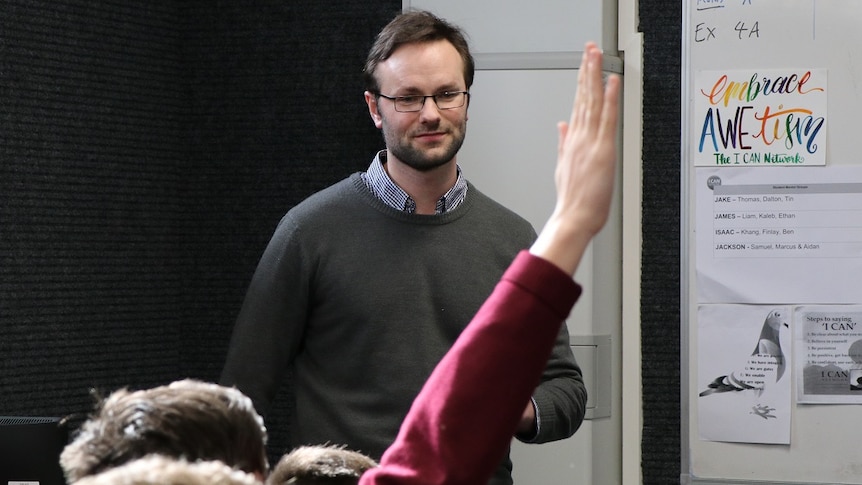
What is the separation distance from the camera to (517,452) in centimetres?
221

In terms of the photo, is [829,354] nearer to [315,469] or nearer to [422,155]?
[422,155]

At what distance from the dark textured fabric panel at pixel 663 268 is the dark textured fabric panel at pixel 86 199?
110 cm

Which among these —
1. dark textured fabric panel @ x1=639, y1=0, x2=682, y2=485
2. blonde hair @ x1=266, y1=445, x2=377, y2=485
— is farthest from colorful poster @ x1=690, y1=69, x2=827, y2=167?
blonde hair @ x1=266, y1=445, x2=377, y2=485

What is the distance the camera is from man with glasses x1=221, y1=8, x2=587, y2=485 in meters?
1.59

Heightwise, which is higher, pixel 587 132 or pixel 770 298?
pixel 587 132

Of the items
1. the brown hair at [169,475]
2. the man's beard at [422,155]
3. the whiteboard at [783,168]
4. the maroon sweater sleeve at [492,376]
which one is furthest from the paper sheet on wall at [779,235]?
the brown hair at [169,475]

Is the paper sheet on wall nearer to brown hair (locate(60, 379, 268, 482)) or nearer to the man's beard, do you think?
the man's beard

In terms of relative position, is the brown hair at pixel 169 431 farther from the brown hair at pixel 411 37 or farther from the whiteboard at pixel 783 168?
the whiteboard at pixel 783 168

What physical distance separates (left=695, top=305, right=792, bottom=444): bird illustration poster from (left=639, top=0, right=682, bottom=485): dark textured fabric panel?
198mm

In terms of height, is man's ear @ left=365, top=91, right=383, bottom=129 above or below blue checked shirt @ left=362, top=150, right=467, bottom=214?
above

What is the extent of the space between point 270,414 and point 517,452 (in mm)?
630

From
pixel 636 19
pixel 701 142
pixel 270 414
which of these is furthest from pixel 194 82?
pixel 701 142

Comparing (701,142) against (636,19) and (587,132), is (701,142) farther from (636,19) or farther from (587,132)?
(587,132)

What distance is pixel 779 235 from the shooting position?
6.79 feet
